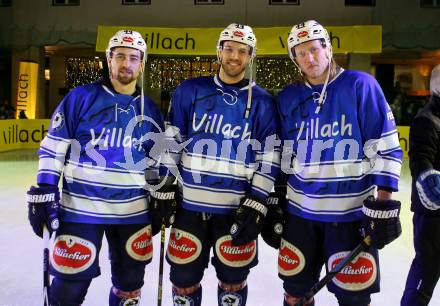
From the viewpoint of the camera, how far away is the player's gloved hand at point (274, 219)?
1.85 metres

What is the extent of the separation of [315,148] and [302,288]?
0.52 metres

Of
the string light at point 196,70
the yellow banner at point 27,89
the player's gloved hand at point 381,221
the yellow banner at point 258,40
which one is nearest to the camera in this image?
the player's gloved hand at point 381,221

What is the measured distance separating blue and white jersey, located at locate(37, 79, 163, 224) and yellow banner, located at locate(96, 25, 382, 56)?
25.8 feet

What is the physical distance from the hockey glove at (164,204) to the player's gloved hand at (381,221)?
2.43 ft

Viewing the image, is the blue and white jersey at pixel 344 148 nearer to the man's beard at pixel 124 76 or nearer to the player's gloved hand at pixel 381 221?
the player's gloved hand at pixel 381 221

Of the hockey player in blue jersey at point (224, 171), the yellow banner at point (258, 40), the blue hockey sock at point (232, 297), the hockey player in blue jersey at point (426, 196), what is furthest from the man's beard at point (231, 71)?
the yellow banner at point (258, 40)

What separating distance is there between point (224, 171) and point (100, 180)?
1.59 ft

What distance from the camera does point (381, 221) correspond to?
156 cm

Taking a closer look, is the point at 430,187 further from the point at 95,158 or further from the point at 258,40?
the point at 258,40

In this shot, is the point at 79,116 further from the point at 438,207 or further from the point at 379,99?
the point at 438,207

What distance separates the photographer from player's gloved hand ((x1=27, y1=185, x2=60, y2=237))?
1.75 m

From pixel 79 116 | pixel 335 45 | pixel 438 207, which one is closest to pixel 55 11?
pixel 335 45

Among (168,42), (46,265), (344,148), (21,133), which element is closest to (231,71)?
(344,148)

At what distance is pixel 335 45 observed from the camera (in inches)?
372
